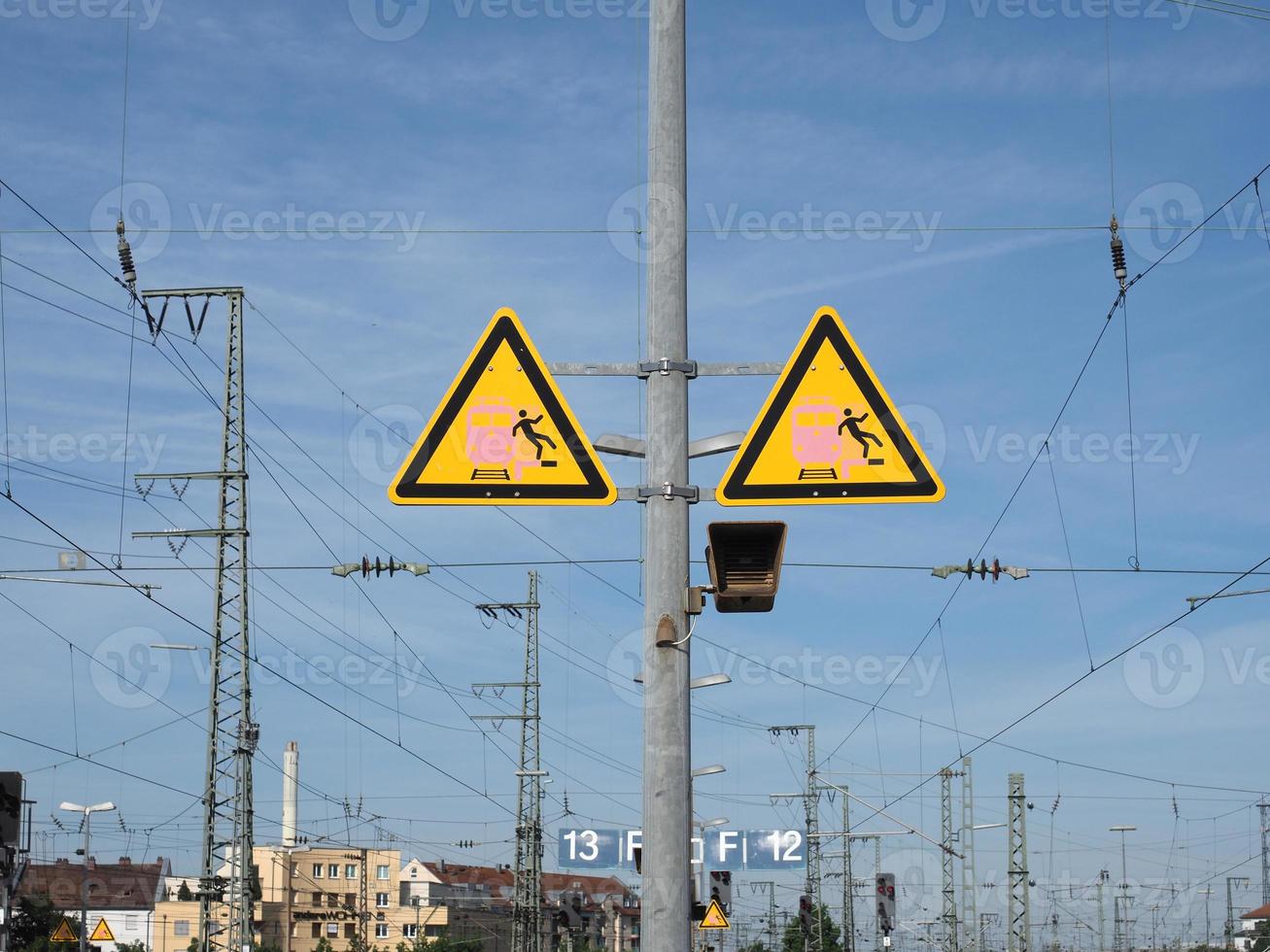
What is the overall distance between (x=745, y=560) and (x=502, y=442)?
1213 millimetres

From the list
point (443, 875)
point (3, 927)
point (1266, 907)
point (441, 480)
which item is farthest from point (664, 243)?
point (1266, 907)

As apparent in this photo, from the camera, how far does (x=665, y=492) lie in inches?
249

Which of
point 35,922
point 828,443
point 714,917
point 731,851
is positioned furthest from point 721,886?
point 35,922

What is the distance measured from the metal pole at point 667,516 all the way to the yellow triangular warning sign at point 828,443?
0.36 m

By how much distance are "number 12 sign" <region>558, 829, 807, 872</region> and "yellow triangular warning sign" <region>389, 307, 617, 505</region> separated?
171 feet

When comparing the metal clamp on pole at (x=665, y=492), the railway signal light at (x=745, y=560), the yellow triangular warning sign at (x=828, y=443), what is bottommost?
the railway signal light at (x=745, y=560)

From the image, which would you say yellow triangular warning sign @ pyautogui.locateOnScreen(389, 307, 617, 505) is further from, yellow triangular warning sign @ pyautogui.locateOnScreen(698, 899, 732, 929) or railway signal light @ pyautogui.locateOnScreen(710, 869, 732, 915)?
railway signal light @ pyautogui.locateOnScreen(710, 869, 732, 915)

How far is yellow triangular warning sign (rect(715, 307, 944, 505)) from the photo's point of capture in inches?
260

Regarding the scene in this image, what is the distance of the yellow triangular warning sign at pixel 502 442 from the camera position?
661 cm

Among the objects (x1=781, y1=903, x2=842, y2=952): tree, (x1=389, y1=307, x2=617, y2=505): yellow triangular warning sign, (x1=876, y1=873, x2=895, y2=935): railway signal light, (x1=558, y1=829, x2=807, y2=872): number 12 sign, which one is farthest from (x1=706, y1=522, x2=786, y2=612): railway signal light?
(x1=781, y1=903, x2=842, y2=952): tree

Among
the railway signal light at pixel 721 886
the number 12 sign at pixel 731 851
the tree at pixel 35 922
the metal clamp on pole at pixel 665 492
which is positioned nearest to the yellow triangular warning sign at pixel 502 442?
the metal clamp on pole at pixel 665 492

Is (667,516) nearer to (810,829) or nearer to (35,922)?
(810,829)

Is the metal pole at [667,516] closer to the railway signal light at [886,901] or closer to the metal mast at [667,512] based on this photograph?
the metal mast at [667,512]

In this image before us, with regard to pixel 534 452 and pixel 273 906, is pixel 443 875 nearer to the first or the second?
pixel 273 906
